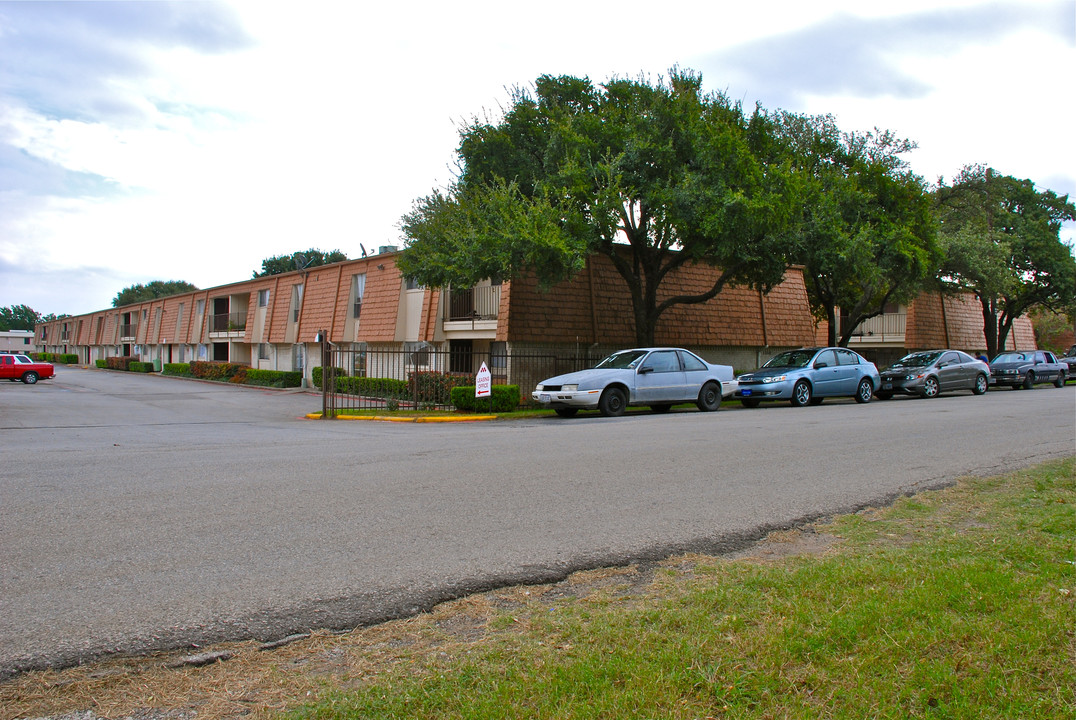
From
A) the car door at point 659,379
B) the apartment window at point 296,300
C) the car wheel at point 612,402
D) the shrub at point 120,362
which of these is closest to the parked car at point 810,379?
the car door at point 659,379

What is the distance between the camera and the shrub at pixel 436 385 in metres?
21.0

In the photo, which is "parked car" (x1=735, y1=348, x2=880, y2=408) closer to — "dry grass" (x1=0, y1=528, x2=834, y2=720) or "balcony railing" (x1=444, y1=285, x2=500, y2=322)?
"balcony railing" (x1=444, y1=285, x2=500, y2=322)

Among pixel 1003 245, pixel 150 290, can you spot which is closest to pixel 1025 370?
pixel 1003 245

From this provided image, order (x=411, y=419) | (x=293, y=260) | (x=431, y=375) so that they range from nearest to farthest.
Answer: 1. (x=411, y=419)
2. (x=431, y=375)
3. (x=293, y=260)

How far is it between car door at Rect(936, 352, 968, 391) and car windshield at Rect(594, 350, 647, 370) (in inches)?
447

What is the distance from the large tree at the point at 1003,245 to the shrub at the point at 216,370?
3314 centimetres

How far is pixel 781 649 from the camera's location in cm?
361

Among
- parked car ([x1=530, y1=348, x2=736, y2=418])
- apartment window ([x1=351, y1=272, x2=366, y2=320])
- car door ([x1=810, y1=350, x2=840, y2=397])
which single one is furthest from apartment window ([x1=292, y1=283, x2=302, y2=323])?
car door ([x1=810, y1=350, x2=840, y2=397])

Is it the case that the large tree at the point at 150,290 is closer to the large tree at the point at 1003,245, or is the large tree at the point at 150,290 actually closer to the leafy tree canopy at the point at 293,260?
the leafy tree canopy at the point at 293,260

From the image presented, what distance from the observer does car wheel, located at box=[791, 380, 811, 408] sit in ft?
67.1

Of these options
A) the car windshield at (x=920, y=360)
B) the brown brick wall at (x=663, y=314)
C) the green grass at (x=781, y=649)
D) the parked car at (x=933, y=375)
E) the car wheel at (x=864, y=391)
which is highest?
the brown brick wall at (x=663, y=314)

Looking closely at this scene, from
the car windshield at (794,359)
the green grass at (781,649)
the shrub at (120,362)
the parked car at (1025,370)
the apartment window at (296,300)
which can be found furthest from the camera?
the shrub at (120,362)

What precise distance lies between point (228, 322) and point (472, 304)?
21.4 metres

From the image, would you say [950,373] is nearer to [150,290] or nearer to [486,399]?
[486,399]
